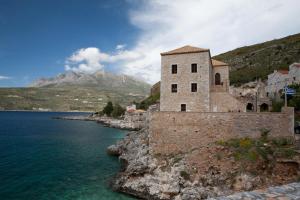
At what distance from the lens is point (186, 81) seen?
23.6 meters

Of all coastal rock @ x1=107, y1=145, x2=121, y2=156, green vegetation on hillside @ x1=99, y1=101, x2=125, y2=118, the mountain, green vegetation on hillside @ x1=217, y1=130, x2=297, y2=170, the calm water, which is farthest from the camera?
green vegetation on hillside @ x1=99, y1=101, x2=125, y2=118

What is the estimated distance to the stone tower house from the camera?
76.1 ft

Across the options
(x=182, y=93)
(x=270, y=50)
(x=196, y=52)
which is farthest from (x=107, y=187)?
(x=270, y=50)

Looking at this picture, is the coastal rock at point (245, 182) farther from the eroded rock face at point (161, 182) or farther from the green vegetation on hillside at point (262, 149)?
the eroded rock face at point (161, 182)

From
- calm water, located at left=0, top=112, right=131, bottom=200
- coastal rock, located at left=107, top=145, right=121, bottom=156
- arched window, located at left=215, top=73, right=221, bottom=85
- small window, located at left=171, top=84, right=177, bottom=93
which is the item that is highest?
arched window, located at left=215, top=73, right=221, bottom=85

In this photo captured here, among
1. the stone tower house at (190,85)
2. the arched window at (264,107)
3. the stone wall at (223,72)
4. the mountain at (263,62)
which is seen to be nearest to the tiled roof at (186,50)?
→ the stone tower house at (190,85)

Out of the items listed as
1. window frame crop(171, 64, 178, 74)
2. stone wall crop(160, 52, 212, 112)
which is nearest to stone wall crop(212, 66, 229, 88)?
stone wall crop(160, 52, 212, 112)

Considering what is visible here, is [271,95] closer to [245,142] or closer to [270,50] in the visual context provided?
[245,142]

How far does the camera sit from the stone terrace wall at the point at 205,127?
19.1 metres

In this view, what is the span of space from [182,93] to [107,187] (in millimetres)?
11788

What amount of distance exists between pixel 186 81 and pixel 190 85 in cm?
60

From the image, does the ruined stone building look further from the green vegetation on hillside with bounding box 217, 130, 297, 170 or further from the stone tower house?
the green vegetation on hillside with bounding box 217, 130, 297, 170

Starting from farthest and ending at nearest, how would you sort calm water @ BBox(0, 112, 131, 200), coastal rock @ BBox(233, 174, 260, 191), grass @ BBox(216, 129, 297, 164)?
calm water @ BBox(0, 112, 131, 200), grass @ BBox(216, 129, 297, 164), coastal rock @ BBox(233, 174, 260, 191)

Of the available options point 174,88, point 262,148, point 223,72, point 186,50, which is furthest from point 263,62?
point 262,148
